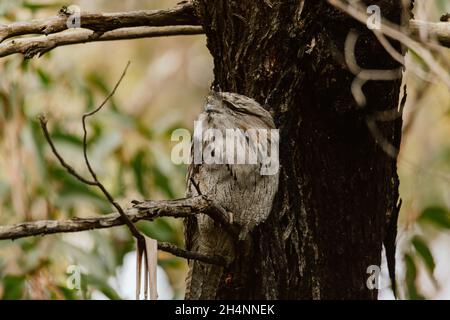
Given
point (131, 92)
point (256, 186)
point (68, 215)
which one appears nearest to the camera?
point (256, 186)

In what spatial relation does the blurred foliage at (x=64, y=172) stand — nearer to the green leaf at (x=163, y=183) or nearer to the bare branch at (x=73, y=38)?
the green leaf at (x=163, y=183)

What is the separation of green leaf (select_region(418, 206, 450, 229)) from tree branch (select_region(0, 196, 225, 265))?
1734 mm

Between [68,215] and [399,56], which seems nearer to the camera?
[399,56]

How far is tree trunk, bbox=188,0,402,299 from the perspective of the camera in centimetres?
228

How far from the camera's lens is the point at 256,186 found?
2346mm

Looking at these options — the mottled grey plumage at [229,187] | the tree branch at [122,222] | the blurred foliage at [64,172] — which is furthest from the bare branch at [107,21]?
the blurred foliage at [64,172]

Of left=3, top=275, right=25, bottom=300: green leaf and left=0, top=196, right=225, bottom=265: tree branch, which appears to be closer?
left=0, top=196, right=225, bottom=265: tree branch

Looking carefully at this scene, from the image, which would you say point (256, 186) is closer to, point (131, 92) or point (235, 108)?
point (235, 108)

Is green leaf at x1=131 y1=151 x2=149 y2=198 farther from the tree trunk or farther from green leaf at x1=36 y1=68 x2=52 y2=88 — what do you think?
the tree trunk

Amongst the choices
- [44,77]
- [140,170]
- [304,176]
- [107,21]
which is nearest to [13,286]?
[140,170]

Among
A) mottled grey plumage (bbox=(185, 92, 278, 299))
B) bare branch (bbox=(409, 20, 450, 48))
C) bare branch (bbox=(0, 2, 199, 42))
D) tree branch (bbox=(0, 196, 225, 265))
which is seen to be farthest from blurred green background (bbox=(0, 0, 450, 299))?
tree branch (bbox=(0, 196, 225, 265))
